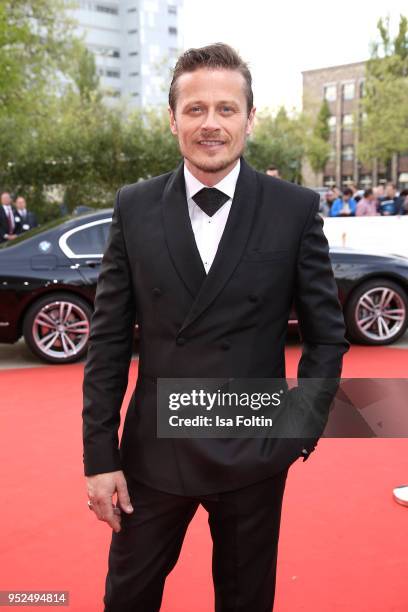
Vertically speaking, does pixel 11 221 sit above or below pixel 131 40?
below

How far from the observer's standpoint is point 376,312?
7715 millimetres

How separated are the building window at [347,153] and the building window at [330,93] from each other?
585 cm

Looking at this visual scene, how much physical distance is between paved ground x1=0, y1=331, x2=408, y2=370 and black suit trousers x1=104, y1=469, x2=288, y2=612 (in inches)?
214

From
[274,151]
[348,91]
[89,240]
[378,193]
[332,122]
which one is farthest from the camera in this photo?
[332,122]

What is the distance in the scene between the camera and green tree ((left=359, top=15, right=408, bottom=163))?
43469 mm

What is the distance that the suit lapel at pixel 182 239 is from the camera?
1.77 m

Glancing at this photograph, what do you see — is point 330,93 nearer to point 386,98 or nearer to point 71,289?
point 386,98

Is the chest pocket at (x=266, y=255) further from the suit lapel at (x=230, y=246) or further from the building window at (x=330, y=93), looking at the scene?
the building window at (x=330, y=93)

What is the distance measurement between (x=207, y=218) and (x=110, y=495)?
2.53 feet

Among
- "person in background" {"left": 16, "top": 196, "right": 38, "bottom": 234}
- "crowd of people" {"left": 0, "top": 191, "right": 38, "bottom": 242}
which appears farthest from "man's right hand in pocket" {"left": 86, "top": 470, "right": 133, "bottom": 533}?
"person in background" {"left": 16, "top": 196, "right": 38, "bottom": 234}

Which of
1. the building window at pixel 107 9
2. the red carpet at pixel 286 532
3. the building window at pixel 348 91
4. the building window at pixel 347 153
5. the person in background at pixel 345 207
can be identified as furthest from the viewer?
the building window at pixel 107 9

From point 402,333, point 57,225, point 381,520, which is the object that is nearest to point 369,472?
point 381,520

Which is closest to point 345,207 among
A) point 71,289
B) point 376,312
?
point 376,312

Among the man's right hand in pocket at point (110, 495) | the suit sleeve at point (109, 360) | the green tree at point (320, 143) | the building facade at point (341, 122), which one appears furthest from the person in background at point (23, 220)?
the building facade at point (341, 122)
